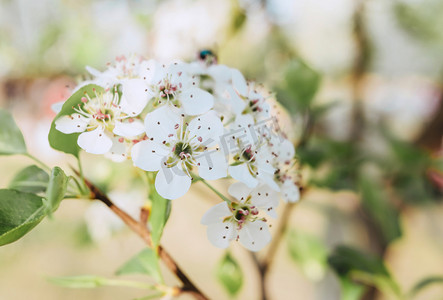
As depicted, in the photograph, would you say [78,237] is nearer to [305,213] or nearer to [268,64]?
[268,64]

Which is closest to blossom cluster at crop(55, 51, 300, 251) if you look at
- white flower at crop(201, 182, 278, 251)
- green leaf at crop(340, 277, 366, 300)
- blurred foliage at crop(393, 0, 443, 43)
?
white flower at crop(201, 182, 278, 251)

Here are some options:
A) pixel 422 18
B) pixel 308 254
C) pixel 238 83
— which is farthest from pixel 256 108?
pixel 422 18

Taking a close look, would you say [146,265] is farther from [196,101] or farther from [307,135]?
[307,135]

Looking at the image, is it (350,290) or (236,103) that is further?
(350,290)

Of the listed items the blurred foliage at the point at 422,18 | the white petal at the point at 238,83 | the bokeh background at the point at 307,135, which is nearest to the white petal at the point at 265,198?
the white petal at the point at 238,83

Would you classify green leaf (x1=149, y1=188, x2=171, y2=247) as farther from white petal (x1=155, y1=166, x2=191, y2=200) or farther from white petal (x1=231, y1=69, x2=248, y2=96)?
white petal (x1=231, y1=69, x2=248, y2=96)

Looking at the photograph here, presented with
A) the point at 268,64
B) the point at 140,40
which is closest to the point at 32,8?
the point at 140,40
